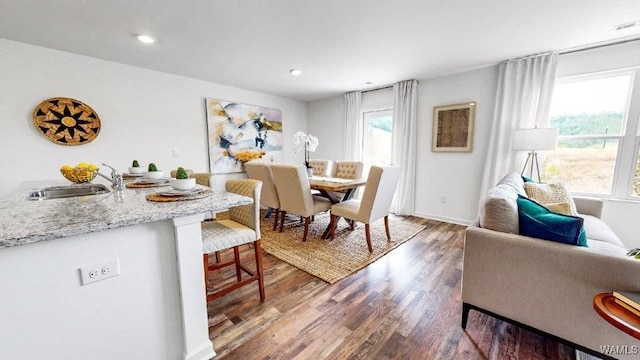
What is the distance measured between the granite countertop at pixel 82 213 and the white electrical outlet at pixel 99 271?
19cm

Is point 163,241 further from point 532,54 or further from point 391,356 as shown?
point 532,54

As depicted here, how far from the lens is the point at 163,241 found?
1.11 m

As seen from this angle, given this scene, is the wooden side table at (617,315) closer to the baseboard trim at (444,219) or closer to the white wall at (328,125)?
the baseboard trim at (444,219)

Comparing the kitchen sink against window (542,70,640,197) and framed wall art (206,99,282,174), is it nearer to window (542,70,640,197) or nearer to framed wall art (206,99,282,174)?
framed wall art (206,99,282,174)

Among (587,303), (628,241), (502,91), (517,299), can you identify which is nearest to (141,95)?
(517,299)

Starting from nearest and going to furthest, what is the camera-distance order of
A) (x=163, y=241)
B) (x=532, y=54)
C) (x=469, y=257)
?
(x=163, y=241), (x=469, y=257), (x=532, y=54)

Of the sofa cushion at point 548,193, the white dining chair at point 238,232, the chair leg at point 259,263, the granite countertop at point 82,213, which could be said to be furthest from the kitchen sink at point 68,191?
the sofa cushion at point 548,193

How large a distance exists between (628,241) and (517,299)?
2.59 metres

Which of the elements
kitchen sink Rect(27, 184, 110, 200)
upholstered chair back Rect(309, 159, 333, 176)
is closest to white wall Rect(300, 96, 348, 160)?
upholstered chair back Rect(309, 159, 333, 176)

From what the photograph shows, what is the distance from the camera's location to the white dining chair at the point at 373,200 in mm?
2469

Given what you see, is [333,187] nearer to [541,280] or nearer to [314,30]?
[314,30]

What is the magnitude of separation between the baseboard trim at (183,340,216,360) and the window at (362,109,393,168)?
12.7 ft

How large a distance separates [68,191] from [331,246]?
239 cm

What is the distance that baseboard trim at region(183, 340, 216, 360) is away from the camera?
1.20m
